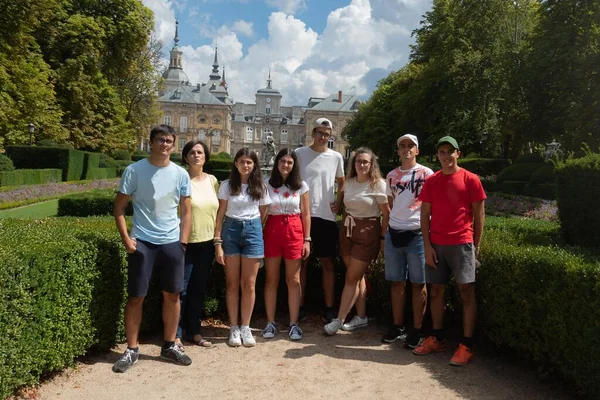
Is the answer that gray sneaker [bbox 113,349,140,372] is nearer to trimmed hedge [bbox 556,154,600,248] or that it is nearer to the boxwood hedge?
the boxwood hedge

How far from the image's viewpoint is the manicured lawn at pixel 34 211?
12.4 m

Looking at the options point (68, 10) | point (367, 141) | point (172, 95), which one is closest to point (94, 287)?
point (68, 10)

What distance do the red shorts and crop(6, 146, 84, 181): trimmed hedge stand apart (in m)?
20.7

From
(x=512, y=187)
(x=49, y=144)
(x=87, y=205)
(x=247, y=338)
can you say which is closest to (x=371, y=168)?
(x=247, y=338)

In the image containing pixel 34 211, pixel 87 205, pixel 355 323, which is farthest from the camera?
pixel 34 211

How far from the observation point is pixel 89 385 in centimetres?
360

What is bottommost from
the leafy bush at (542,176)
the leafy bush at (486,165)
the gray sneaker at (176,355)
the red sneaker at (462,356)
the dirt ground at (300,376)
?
the dirt ground at (300,376)

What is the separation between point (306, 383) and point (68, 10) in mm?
25757

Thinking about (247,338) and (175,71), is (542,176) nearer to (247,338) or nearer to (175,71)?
(247,338)

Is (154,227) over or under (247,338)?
over

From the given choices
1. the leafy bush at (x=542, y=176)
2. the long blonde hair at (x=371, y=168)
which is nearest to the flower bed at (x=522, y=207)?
the leafy bush at (x=542, y=176)

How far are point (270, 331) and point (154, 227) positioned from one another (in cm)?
A: 158

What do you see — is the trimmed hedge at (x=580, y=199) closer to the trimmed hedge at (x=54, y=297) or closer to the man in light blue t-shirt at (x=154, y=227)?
the man in light blue t-shirt at (x=154, y=227)

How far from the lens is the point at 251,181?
14.6 feet
